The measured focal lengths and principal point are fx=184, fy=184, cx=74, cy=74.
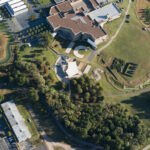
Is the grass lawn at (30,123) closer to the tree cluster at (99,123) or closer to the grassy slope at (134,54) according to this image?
the tree cluster at (99,123)

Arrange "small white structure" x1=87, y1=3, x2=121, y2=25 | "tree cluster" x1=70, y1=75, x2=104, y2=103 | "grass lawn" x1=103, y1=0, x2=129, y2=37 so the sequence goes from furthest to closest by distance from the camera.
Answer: "grass lawn" x1=103, y1=0, x2=129, y2=37, "small white structure" x1=87, y1=3, x2=121, y2=25, "tree cluster" x1=70, y1=75, x2=104, y2=103

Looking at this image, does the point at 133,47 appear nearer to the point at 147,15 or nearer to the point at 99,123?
the point at 147,15

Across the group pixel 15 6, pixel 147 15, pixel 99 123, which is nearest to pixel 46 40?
pixel 15 6

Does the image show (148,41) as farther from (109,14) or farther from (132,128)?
(132,128)

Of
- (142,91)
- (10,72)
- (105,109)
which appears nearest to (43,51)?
(10,72)

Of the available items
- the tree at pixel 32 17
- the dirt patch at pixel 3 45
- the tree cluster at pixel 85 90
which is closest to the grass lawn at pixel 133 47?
the tree cluster at pixel 85 90

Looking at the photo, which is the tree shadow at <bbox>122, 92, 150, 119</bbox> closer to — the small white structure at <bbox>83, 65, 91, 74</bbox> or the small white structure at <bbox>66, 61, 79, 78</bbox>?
the small white structure at <bbox>83, 65, 91, 74</bbox>

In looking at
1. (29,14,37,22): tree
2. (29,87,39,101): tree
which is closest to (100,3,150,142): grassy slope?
(29,87,39,101): tree

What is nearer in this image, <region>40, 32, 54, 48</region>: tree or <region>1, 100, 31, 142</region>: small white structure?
<region>1, 100, 31, 142</region>: small white structure
